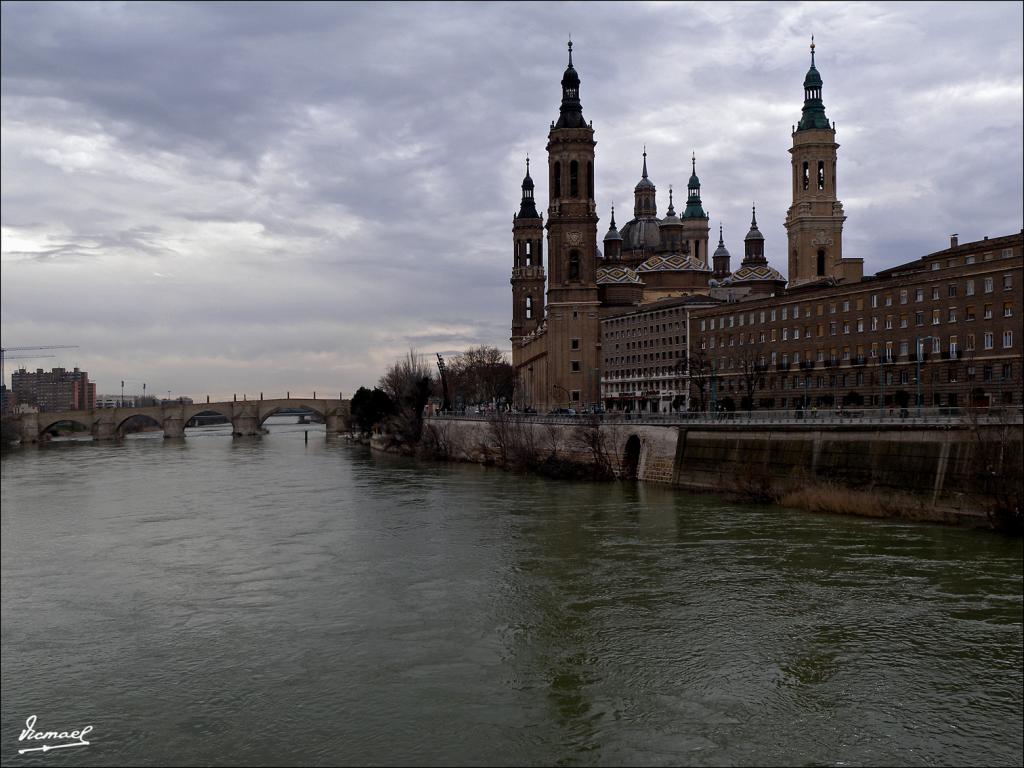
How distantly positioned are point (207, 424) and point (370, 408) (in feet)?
282

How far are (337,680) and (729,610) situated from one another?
379 inches

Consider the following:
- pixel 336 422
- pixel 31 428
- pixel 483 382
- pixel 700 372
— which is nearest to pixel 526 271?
pixel 483 382

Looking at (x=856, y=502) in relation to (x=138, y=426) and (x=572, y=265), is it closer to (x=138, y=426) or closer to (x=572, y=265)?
(x=572, y=265)

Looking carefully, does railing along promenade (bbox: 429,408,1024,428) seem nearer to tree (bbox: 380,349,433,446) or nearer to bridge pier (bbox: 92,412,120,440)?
tree (bbox: 380,349,433,446)

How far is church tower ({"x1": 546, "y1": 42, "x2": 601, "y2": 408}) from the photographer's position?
87.6 metres

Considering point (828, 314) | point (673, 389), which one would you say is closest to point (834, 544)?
point (828, 314)

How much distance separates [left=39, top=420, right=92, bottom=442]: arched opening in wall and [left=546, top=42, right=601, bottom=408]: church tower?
47340 mm

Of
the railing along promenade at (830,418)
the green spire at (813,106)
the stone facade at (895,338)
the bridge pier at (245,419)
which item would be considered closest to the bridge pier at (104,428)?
the bridge pier at (245,419)

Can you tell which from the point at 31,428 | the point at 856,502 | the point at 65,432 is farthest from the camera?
the point at 65,432

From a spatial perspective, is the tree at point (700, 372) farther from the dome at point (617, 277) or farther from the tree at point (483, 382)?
the tree at point (483, 382)

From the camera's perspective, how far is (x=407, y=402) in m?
90.6

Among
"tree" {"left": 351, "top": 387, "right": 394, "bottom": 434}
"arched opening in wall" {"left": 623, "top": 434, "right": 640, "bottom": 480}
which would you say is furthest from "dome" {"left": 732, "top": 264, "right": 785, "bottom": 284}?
"arched opening in wall" {"left": 623, "top": 434, "right": 640, "bottom": 480}

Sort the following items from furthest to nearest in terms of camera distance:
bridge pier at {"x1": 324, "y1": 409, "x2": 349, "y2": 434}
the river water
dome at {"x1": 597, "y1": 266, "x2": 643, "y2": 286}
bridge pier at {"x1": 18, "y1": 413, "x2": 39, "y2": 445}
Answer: bridge pier at {"x1": 324, "y1": 409, "x2": 349, "y2": 434} < dome at {"x1": 597, "y1": 266, "x2": 643, "y2": 286} < bridge pier at {"x1": 18, "y1": 413, "x2": 39, "y2": 445} < the river water

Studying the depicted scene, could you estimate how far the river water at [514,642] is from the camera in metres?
14.9
